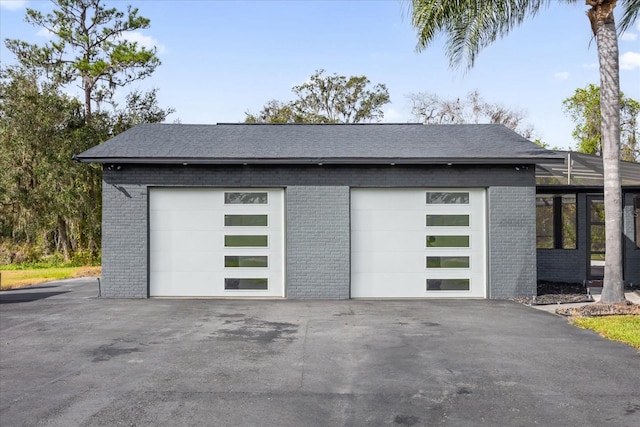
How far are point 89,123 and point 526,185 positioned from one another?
2074 centimetres

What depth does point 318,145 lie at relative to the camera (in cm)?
1254

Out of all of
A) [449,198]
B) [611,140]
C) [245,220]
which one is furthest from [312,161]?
[611,140]

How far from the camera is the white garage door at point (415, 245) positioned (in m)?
11.8

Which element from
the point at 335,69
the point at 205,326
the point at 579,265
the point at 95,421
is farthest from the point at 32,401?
the point at 335,69

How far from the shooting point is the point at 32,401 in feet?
16.8

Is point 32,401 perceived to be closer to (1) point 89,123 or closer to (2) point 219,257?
(2) point 219,257

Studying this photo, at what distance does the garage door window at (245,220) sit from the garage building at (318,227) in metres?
0.02

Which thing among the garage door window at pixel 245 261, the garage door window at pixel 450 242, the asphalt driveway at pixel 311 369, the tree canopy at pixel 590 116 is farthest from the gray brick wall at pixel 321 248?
the tree canopy at pixel 590 116

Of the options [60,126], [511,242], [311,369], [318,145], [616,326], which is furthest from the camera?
[60,126]

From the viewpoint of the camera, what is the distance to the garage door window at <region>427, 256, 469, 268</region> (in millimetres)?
11836

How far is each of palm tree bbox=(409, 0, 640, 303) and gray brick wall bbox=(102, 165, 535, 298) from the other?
172cm

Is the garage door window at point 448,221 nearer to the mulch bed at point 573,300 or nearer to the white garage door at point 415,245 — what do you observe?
the white garage door at point 415,245

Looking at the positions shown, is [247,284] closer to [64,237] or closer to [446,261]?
[446,261]

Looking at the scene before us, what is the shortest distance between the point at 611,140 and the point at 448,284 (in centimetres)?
469
